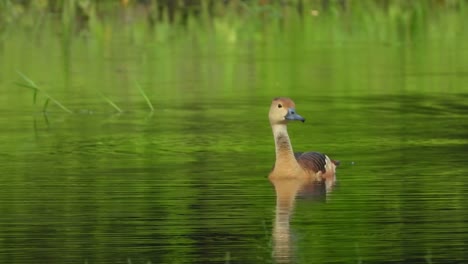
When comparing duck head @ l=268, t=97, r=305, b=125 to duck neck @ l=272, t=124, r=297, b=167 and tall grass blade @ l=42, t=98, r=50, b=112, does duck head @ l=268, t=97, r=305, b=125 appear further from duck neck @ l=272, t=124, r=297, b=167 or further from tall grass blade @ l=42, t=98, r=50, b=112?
tall grass blade @ l=42, t=98, r=50, b=112

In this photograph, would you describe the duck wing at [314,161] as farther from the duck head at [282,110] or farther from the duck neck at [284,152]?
the duck head at [282,110]

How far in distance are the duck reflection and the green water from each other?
52 millimetres

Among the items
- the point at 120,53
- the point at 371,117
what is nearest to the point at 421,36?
the point at 120,53

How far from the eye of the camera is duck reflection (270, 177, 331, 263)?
32.1ft

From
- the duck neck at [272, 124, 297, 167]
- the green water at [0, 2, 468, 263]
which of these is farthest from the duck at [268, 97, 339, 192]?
the green water at [0, 2, 468, 263]

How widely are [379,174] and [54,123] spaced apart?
15.6 feet

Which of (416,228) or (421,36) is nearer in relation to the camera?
(416,228)

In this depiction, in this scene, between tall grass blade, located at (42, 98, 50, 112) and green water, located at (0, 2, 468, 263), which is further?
tall grass blade, located at (42, 98, 50, 112)

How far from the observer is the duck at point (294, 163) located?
12.8 m

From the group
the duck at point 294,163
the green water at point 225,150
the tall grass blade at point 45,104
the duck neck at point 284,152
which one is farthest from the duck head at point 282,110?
the tall grass blade at point 45,104


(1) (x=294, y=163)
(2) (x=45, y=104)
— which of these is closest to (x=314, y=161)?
(1) (x=294, y=163)

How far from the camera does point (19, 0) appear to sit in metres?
31.6

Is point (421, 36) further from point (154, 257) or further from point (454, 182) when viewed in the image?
point (154, 257)

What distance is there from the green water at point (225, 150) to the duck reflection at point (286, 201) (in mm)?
52
